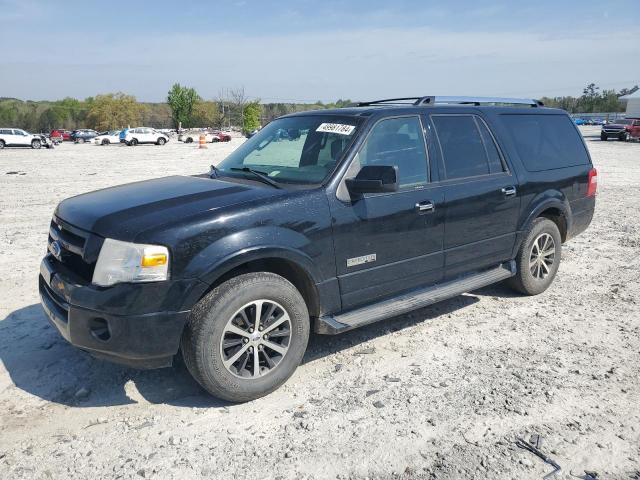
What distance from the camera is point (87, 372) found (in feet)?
12.9

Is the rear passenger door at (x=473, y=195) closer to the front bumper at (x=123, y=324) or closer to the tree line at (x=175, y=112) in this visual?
the front bumper at (x=123, y=324)

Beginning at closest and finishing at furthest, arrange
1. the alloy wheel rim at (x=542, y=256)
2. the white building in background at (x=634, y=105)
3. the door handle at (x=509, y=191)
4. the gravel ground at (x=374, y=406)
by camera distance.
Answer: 1. the gravel ground at (x=374, y=406)
2. the door handle at (x=509, y=191)
3. the alloy wheel rim at (x=542, y=256)
4. the white building in background at (x=634, y=105)

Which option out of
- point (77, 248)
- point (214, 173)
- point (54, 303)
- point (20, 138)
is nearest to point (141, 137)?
point (20, 138)

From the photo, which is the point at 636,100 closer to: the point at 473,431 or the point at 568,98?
the point at 568,98

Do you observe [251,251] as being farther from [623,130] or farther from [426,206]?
[623,130]

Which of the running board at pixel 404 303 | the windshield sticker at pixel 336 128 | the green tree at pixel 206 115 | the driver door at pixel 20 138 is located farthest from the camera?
the green tree at pixel 206 115

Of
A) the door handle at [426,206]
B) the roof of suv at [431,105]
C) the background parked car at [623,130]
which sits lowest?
the door handle at [426,206]

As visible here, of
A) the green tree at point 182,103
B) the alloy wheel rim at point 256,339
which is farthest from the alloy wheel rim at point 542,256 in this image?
the green tree at point 182,103

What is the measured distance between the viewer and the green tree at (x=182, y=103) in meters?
98.3

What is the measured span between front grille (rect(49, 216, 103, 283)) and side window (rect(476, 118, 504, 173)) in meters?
3.45

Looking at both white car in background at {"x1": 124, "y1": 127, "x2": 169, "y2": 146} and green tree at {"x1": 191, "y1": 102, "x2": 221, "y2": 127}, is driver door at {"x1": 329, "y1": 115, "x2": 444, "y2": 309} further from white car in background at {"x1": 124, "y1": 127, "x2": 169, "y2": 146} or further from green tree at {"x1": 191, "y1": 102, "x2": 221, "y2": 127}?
green tree at {"x1": 191, "y1": 102, "x2": 221, "y2": 127}

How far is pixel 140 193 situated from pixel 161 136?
46.9 meters

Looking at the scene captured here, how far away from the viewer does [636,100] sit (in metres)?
64.4

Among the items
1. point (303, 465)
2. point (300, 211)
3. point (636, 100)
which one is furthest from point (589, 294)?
point (636, 100)
